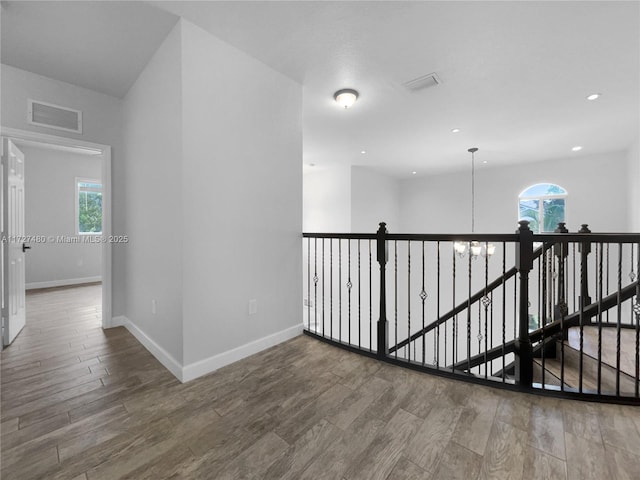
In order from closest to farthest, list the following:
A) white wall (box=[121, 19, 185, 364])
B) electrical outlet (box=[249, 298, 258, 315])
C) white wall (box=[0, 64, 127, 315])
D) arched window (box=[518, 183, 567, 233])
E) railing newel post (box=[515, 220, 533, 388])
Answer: railing newel post (box=[515, 220, 533, 388]) < white wall (box=[121, 19, 185, 364]) < electrical outlet (box=[249, 298, 258, 315]) < white wall (box=[0, 64, 127, 315]) < arched window (box=[518, 183, 567, 233])

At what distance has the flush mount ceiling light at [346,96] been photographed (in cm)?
293

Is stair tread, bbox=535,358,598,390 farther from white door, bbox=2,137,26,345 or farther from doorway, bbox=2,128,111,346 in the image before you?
doorway, bbox=2,128,111,346

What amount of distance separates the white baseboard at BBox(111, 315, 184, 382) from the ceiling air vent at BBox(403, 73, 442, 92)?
10.9 ft

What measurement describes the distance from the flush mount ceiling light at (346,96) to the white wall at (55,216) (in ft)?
19.3

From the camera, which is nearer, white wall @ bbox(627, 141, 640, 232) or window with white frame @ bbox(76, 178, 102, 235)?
white wall @ bbox(627, 141, 640, 232)

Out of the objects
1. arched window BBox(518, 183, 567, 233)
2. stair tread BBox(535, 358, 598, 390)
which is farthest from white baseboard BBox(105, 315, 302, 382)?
arched window BBox(518, 183, 567, 233)

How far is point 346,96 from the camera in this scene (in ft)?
9.68

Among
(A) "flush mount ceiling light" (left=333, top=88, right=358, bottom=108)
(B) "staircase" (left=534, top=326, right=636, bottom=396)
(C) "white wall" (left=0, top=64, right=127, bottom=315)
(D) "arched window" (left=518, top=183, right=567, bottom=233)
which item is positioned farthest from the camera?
(D) "arched window" (left=518, top=183, right=567, bottom=233)

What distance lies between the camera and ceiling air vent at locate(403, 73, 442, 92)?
266 cm

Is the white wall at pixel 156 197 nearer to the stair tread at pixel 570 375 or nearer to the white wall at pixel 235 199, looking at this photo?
the white wall at pixel 235 199

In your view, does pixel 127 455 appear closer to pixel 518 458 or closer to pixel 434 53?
pixel 518 458

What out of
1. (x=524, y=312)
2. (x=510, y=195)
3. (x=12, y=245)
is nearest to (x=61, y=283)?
(x=12, y=245)

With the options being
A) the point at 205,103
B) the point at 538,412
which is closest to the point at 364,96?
the point at 205,103

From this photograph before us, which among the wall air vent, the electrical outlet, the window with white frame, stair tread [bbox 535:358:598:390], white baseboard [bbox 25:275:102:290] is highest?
A: the wall air vent
